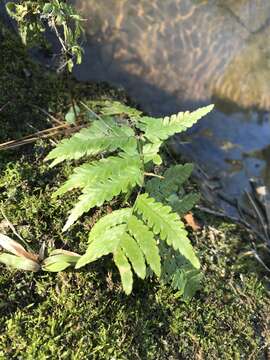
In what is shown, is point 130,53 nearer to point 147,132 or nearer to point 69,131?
point 69,131

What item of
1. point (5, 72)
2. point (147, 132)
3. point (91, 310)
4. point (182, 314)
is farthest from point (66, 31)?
point (182, 314)

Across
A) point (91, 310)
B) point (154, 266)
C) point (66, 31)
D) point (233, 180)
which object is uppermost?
point (66, 31)

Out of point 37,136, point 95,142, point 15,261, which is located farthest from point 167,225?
point 37,136

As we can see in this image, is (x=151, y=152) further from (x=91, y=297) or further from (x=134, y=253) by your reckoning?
(x=91, y=297)

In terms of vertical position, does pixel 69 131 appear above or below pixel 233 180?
above

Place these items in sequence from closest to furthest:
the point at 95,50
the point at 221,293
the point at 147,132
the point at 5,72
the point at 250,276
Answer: the point at 147,132 < the point at 221,293 < the point at 250,276 < the point at 5,72 < the point at 95,50

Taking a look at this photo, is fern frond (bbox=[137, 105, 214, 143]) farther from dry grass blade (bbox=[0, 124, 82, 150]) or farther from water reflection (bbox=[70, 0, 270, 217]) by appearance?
water reflection (bbox=[70, 0, 270, 217])

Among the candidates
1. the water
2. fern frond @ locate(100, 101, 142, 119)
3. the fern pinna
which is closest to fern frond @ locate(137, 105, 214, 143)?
the fern pinna

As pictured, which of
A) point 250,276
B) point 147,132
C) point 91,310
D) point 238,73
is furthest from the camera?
point 238,73

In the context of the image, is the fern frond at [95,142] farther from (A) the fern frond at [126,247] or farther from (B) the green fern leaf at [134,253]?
(B) the green fern leaf at [134,253]
